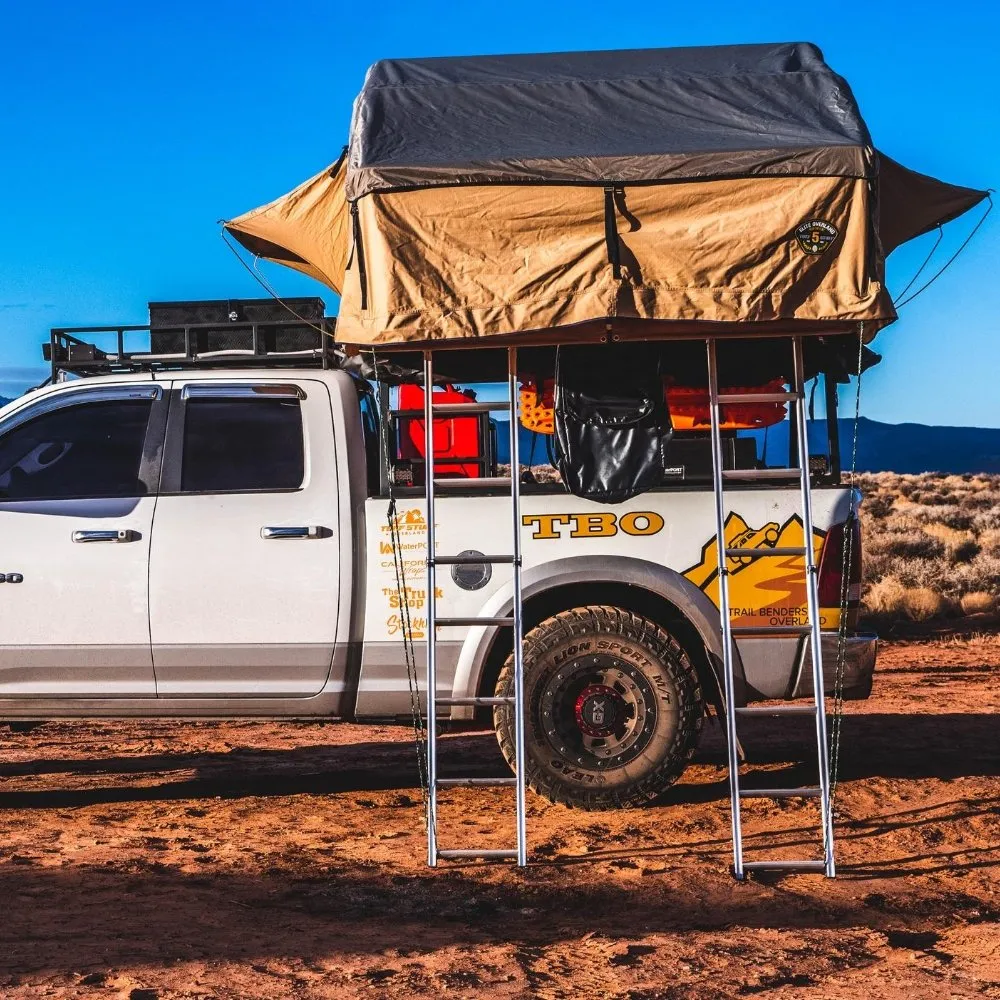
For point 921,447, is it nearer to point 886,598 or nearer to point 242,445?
point 886,598

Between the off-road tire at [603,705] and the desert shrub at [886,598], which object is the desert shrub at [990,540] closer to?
the desert shrub at [886,598]

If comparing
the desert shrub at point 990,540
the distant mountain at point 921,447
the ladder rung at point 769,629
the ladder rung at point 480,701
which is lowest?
the ladder rung at point 480,701

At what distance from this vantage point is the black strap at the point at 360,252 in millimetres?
5777

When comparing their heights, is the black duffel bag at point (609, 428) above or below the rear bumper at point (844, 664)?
above

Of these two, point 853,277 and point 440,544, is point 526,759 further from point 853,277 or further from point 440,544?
point 853,277

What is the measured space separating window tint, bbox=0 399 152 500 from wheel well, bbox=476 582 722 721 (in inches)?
77.8

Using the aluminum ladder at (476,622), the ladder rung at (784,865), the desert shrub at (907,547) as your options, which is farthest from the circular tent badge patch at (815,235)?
the desert shrub at (907,547)

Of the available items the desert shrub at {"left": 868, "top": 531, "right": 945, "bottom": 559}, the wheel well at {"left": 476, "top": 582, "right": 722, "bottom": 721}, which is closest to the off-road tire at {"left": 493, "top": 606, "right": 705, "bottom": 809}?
the wheel well at {"left": 476, "top": 582, "right": 722, "bottom": 721}

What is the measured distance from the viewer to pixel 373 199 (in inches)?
224

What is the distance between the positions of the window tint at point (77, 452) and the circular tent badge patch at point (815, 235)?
338 centimetres

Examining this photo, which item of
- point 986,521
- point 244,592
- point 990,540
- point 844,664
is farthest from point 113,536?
point 986,521

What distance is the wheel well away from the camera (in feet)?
22.1

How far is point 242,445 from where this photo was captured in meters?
6.89

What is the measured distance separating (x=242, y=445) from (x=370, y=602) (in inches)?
41.4
